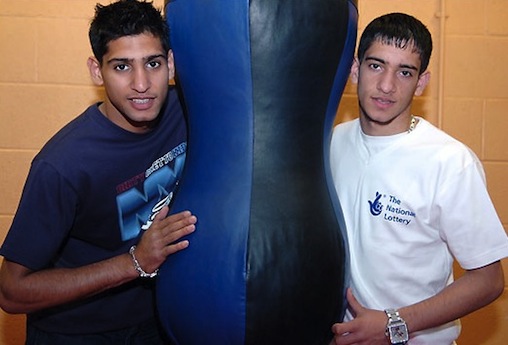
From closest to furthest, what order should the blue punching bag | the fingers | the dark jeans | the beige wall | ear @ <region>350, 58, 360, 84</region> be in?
the blue punching bag
the fingers
ear @ <region>350, 58, 360, 84</region>
the dark jeans
the beige wall

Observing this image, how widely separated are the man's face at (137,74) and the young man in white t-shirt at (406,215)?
416 millimetres

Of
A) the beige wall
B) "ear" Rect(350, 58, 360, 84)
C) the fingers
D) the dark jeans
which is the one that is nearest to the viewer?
the fingers

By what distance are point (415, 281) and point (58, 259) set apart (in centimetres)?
82

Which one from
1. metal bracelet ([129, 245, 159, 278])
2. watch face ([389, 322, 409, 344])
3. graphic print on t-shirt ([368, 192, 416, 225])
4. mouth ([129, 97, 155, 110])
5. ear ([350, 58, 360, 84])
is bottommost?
watch face ([389, 322, 409, 344])

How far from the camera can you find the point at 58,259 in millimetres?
1549

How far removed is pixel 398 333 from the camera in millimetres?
1271

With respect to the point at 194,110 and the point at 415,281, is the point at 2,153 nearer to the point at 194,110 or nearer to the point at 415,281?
the point at 194,110

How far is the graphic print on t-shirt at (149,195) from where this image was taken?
1.47 m

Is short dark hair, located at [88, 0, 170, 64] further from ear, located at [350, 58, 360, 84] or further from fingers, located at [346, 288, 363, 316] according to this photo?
fingers, located at [346, 288, 363, 316]

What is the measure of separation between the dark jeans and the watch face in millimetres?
551

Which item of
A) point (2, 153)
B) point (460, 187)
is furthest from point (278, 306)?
point (2, 153)

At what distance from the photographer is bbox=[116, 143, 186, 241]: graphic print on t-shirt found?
1469 millimetres

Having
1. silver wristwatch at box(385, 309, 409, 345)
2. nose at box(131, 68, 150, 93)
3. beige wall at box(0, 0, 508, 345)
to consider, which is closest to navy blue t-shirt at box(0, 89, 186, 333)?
nose at box(131, 68, 150, 93)

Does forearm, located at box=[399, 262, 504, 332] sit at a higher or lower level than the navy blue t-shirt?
lower
